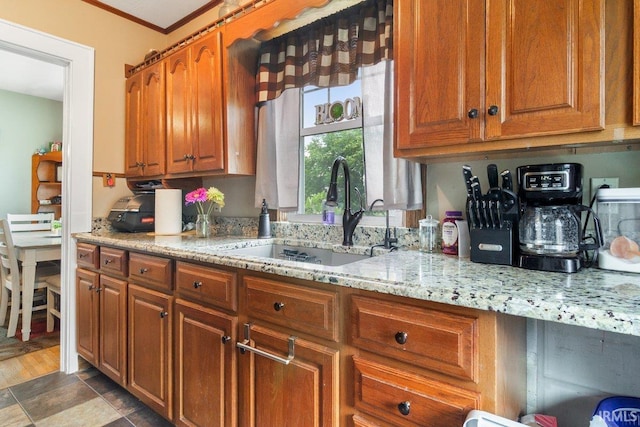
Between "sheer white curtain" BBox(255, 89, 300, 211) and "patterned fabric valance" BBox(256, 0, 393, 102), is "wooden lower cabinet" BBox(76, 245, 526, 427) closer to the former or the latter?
"sheer white curtain" BBox(255, 89, 300, 211)

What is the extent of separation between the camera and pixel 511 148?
1.08m

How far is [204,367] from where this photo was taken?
4.84 ft

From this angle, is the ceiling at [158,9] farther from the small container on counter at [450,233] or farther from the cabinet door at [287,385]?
the cabinet door at [287,385]

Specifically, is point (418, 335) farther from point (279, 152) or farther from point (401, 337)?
point (279, 152)

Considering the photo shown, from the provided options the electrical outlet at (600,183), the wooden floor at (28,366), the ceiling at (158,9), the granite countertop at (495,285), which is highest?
the ceiling at (158,9)

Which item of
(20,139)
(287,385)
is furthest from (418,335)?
(20,139)

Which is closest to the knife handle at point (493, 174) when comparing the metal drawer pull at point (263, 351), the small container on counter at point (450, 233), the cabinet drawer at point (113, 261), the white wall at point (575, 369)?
the small container on counter at point (450, 233)

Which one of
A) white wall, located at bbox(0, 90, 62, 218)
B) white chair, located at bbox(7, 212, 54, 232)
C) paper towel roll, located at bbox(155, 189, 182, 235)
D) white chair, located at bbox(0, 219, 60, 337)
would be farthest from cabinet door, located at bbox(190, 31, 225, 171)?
white wall, located at bbox(0, 90, 62, 218)

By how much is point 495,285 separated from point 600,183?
636 millimetres

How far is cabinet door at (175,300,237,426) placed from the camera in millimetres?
1371

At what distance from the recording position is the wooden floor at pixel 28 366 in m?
2.27

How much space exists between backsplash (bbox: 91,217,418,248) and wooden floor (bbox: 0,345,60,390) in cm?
103

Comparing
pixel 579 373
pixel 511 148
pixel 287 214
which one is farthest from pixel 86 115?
pixel 579 373

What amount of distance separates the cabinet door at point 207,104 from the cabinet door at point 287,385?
1.20 metres
